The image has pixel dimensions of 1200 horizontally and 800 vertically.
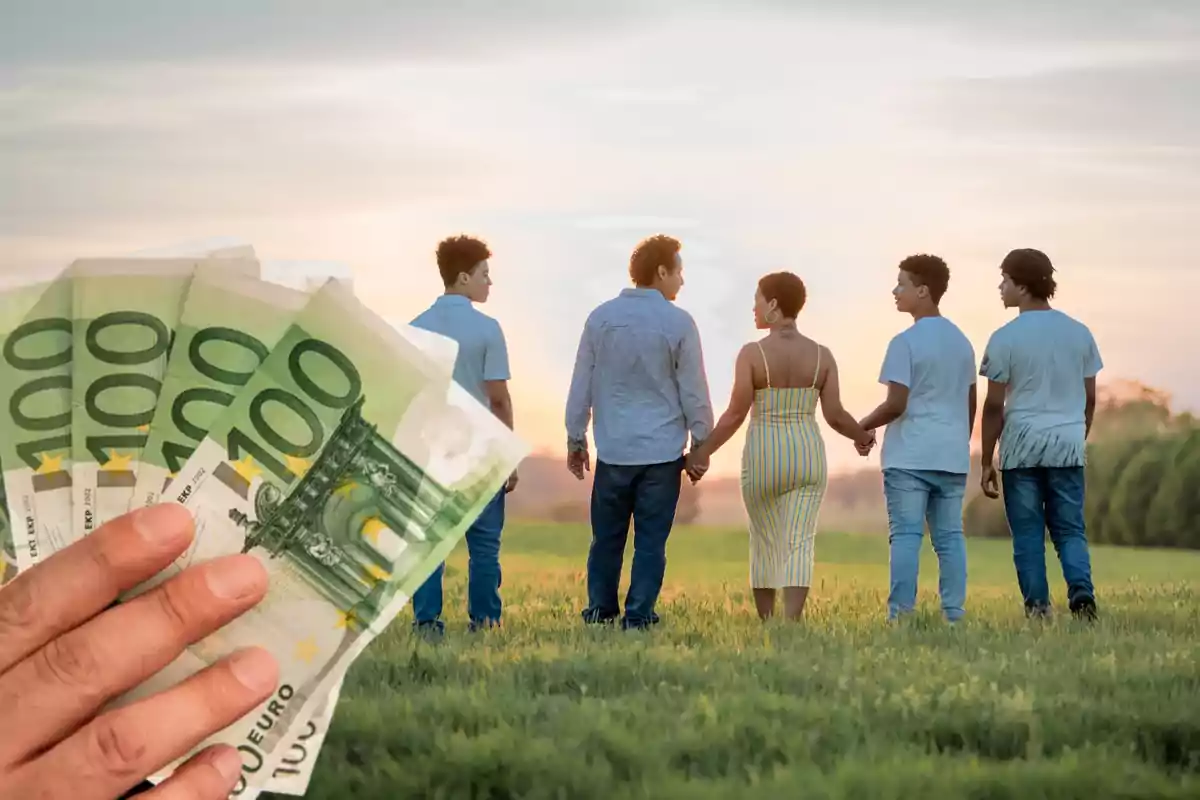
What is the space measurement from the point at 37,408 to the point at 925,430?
733cm

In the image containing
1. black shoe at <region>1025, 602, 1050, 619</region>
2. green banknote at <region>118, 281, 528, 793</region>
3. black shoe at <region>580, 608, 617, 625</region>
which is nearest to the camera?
green banknote at <region>118, 281, 528, 793</region>

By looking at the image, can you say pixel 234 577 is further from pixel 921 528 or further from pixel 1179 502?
pixel 1179 502

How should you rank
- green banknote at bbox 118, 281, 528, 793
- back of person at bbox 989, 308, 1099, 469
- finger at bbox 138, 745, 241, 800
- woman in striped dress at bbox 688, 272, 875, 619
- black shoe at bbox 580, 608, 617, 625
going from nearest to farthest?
finger at bbox 138, 745, 241, 800 → green banknote at bbox 118, 281, 528, 793 → woman in striped dress at bbox 688, 272, 875, 619 → black shoe at bbox 580, 608, 617, 625 → back of person at bbox 989, 308, 1099, 469

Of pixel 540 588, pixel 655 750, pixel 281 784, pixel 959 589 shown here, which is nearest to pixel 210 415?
pixel 281 784

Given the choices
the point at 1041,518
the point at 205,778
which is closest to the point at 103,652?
the point at 205,778

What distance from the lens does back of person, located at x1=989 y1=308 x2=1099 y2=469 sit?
9.05 meters

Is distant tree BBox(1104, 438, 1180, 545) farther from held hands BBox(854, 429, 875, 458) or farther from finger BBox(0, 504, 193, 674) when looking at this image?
finger BBox(0, 504, 193, 674)

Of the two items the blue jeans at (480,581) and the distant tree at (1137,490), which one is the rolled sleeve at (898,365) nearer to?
the blue jeans at (480,581)

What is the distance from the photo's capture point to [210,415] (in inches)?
78.7

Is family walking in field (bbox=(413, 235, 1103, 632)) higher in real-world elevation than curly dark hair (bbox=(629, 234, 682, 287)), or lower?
lower

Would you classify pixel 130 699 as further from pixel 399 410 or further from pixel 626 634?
pixel 626 634

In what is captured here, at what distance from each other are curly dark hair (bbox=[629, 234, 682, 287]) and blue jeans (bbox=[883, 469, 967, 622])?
1869 millimetres

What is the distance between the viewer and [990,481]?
951 cm

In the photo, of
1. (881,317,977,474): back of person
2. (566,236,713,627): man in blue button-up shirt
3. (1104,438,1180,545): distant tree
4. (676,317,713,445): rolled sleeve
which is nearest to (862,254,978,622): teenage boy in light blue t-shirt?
(881,317,977,474): back of person
